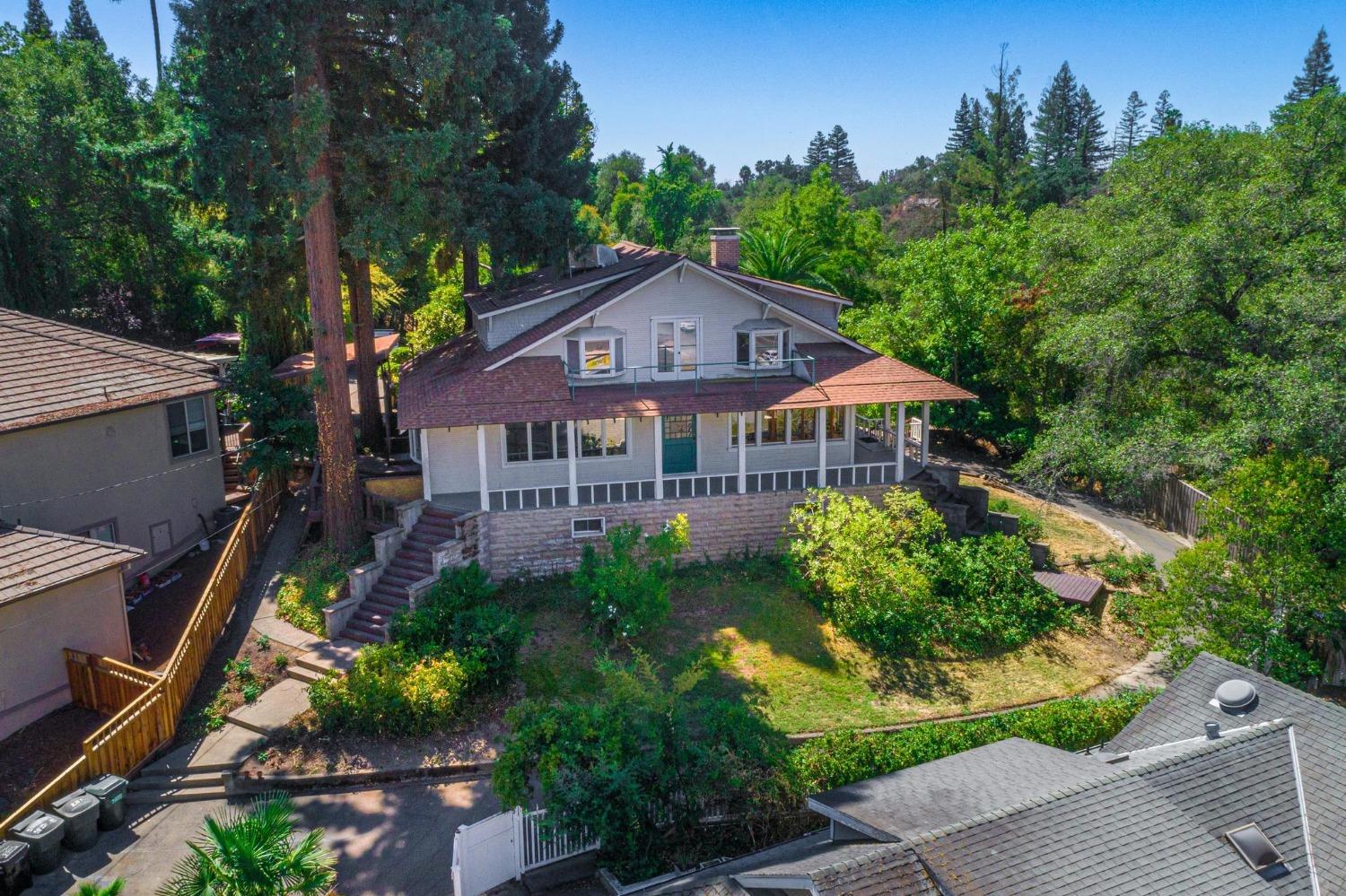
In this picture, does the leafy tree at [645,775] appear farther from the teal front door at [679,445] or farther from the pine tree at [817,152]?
the pine tree at [817,152]

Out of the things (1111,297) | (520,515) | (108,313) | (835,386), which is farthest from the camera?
(108,313)

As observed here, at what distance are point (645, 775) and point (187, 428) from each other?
18.8m

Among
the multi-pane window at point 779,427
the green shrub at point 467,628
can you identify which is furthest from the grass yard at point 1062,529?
the green shrub at point 467,628

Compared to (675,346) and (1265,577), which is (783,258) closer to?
(675,346)

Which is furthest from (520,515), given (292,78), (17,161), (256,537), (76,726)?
(17,161)

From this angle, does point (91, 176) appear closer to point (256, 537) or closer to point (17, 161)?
point (17, 161)

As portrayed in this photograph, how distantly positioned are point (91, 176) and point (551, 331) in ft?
84.1

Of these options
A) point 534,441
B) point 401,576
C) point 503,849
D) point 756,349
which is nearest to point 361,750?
point 503,849

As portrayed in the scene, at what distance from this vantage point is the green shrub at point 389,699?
1645 centimetres

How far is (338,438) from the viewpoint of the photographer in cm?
2231

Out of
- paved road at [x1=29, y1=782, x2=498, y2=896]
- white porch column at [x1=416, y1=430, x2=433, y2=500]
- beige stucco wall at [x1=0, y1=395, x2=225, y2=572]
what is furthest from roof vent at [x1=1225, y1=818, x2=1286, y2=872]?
beige stucco wall at [x1=0, y1=395, x2=225, y2=572]

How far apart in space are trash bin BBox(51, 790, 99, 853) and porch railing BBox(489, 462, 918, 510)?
1071 cm

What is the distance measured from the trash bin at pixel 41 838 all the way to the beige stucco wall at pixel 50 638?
159 inches

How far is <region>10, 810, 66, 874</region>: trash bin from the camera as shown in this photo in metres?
13.0
